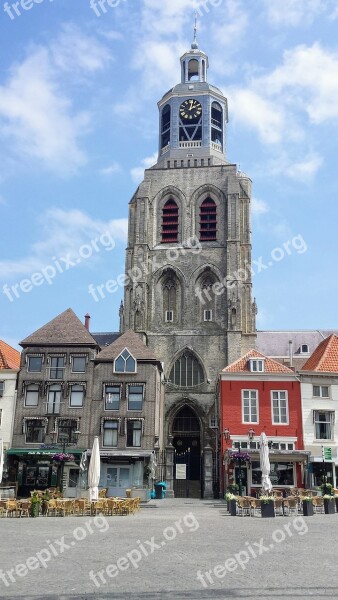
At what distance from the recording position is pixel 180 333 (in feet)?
150

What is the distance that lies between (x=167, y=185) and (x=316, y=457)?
88.2ft

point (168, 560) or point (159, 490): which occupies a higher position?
point (159, 490)

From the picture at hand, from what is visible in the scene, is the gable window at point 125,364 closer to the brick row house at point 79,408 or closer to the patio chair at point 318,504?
the brick row house at point 79,408

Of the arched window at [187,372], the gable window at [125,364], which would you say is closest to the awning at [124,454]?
the gable window at [125,364]

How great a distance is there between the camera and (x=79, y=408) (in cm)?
3425

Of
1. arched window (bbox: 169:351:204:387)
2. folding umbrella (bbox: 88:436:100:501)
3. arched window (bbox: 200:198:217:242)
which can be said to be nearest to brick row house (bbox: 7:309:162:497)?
folding umbrella (bbox: 88:436:100:501)

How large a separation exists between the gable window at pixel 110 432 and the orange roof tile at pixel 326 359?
1120cm

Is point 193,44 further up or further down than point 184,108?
further up

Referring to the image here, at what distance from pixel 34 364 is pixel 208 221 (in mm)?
20263

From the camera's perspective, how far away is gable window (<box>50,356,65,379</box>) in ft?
115

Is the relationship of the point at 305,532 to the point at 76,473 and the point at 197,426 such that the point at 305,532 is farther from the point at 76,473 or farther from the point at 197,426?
the point at 197,426

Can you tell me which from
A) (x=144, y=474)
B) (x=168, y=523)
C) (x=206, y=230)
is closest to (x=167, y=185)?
(x=206, y=230)

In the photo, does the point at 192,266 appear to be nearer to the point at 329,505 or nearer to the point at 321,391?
the point at 321,391

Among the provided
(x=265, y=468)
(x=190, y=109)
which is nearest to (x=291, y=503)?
(x=265, y=468)
